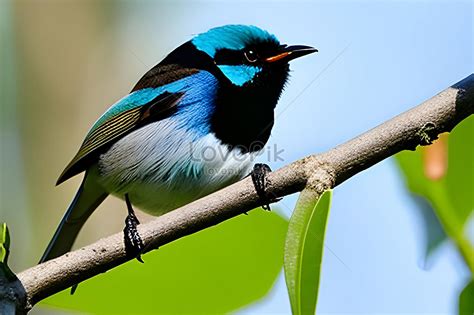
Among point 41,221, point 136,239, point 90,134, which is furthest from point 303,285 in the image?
point 41,221

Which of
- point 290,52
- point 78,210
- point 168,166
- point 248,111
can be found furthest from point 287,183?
point 78,210

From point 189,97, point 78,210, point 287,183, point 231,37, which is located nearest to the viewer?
point 287,183

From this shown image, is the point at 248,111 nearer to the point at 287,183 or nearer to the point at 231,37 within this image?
the point at 231,37

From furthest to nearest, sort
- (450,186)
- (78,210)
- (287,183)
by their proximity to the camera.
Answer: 1. (78,210)
2. (287,183)
3. (450,186)

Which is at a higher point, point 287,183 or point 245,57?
point 245,57

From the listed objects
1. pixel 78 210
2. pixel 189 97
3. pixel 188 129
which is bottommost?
pixel 78 210

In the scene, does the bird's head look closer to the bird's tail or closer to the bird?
the bird
